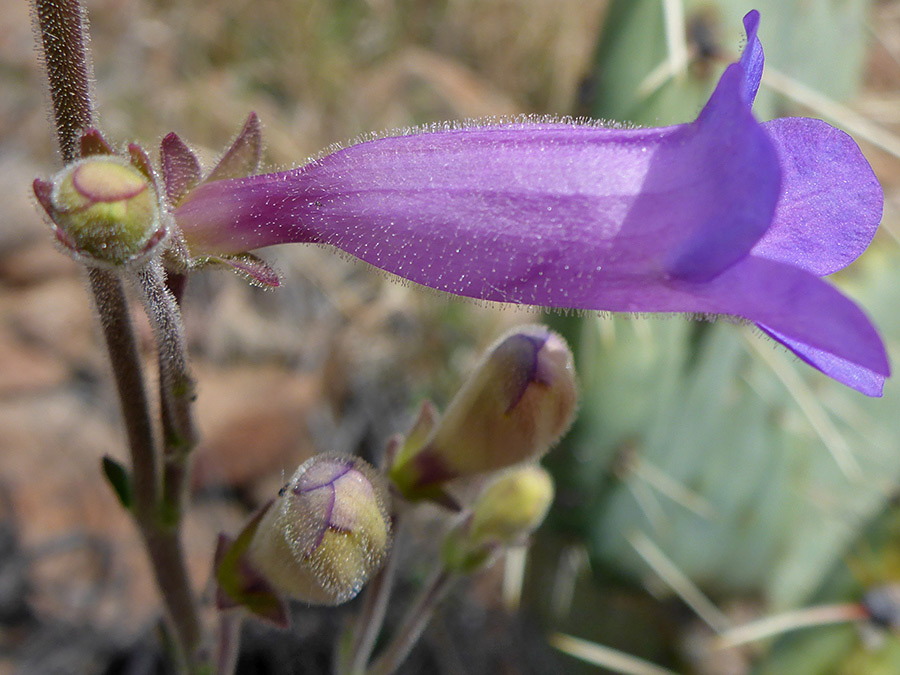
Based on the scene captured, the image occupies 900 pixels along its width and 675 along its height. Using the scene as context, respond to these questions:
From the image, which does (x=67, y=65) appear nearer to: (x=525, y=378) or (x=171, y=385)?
(x=171, y=385)

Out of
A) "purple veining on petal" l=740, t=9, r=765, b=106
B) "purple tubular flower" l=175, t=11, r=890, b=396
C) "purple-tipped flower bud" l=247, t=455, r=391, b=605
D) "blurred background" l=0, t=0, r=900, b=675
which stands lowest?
"blurred background" l=0, t=0, r=900, b=675

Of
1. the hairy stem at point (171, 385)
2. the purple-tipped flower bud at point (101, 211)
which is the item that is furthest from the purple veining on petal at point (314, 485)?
Answer: the purple-tipped flower bud at point (101, 211)

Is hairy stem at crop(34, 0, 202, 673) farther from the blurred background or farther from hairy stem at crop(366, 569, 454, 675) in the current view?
hairy stem at crop(366, 569, 454, 675)

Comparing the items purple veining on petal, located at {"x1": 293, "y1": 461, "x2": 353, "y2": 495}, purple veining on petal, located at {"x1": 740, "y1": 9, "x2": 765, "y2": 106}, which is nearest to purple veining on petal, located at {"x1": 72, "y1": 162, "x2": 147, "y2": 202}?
purple veining on petal, located at {"x1": 293, "y1": 461, "x2": 353, "y2": 495}

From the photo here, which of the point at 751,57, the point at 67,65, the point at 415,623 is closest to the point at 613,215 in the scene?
the point at 751,57

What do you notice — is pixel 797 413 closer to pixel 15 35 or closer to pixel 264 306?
pixel 264 306

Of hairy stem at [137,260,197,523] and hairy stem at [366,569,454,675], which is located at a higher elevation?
hairy stem at [137,260,197,523]

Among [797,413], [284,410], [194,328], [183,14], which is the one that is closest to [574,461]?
[797,413]
